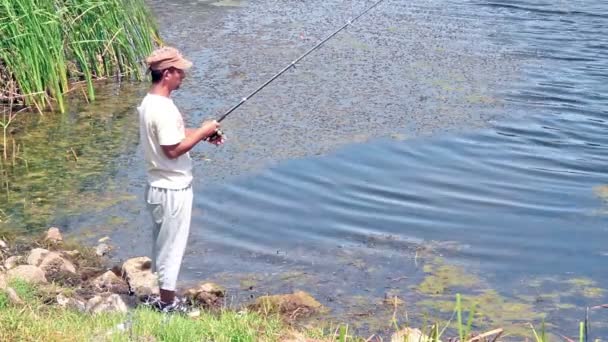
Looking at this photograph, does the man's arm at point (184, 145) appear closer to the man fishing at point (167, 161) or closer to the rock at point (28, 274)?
the man fishing at point (167, 161)

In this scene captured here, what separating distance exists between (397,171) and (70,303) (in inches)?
156

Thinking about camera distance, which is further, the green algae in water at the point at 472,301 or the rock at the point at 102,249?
the rock at the point at 102,249

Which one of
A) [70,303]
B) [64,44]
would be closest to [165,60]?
[70,303]

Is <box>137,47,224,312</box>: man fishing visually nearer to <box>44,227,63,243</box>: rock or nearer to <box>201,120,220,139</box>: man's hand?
<box>201,120,220,139</box>: man's hand

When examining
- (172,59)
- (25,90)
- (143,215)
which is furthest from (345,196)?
(25,90)

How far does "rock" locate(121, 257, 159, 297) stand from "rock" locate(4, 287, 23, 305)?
2.96 feet

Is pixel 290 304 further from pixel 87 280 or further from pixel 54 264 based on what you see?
pixel 54 264

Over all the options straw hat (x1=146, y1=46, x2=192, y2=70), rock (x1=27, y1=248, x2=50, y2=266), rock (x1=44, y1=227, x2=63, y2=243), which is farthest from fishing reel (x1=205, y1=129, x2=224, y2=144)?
rock (x1=44, y1=227, x2=63, y2=243)

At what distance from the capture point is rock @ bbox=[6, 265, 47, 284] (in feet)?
20.2

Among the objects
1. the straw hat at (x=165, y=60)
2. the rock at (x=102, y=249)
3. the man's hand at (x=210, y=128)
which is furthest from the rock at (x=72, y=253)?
the straw hat at (x=165, y=60)

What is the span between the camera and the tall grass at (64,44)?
10.2 metres

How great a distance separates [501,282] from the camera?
6.90m

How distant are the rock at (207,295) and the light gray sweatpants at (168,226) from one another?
467 millimetres

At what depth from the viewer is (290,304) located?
624 centimetres
